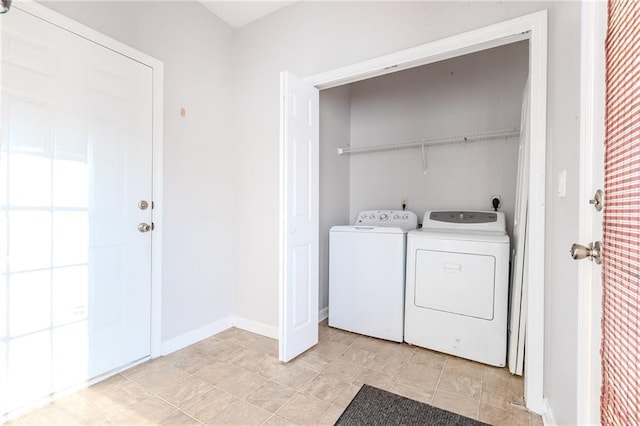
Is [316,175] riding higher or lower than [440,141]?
lower

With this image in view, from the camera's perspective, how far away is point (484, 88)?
2.67 metres

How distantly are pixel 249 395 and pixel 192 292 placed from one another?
3.35 ft

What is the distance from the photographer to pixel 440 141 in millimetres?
2729

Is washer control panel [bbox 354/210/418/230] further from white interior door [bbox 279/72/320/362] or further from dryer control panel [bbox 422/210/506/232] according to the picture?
white interior door [bbox 279/72/320/362]

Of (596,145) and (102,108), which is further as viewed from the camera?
(102,108)

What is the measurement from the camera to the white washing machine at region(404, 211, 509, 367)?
1.96 metres

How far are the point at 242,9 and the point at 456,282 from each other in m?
2.85

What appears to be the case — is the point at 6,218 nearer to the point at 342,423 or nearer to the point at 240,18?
the point at 342,423

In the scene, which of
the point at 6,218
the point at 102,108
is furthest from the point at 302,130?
the point at 6,218

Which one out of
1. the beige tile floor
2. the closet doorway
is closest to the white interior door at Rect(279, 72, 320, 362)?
the closet doorway

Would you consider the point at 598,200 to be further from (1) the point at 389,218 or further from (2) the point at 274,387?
(1) the point at 389,218

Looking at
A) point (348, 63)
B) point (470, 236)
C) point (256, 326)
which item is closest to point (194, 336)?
point (256, 326)

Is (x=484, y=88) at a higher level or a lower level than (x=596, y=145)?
higher

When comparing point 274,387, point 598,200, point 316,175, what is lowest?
point 274,387
